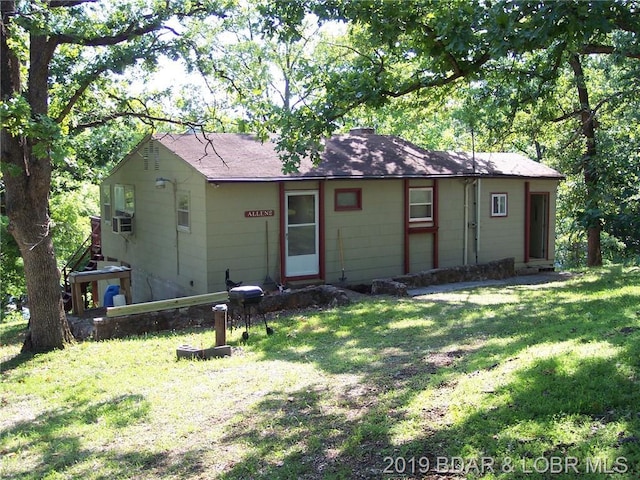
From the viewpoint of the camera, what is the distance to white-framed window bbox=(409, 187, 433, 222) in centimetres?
1650

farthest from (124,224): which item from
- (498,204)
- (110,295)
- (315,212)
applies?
(498,204)

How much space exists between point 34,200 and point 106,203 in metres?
9.26

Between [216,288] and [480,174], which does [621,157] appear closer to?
[480,174]

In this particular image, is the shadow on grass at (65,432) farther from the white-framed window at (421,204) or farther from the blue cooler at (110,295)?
the white-framed window at (421,204)

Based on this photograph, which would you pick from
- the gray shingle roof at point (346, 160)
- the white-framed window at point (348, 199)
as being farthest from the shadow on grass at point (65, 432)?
the white-framed window at point (348, 199)

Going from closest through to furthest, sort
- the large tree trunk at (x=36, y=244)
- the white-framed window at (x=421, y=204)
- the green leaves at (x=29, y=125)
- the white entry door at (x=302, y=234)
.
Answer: the green leaves at (x=29, y=125) → the large tree trunk at (x=36, y=244) → the white entry door at (x=302, y=234) → the white-framed window at (x=421, y=204)

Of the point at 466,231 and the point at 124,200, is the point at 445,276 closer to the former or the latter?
the point at 466,231

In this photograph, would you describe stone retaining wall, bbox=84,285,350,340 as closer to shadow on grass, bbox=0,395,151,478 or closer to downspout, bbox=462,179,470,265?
shadow on grass, bbox=0,395,151,478

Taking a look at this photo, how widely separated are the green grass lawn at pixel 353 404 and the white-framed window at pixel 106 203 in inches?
375

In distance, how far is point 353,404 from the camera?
630 centimetres

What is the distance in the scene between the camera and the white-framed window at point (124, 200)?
1780 centimetres

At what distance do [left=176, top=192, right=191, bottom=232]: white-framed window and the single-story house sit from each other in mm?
43

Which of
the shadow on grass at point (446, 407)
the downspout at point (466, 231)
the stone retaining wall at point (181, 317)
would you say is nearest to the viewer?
the shadow on grass at point (446, 407)

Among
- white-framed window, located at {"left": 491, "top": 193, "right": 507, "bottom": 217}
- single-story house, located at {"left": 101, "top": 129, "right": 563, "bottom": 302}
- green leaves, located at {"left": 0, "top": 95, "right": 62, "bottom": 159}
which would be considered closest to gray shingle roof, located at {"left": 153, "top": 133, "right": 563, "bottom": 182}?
single-story house, located at {"left": 101, "top": 129, "right": 563, "bottom": 302}
